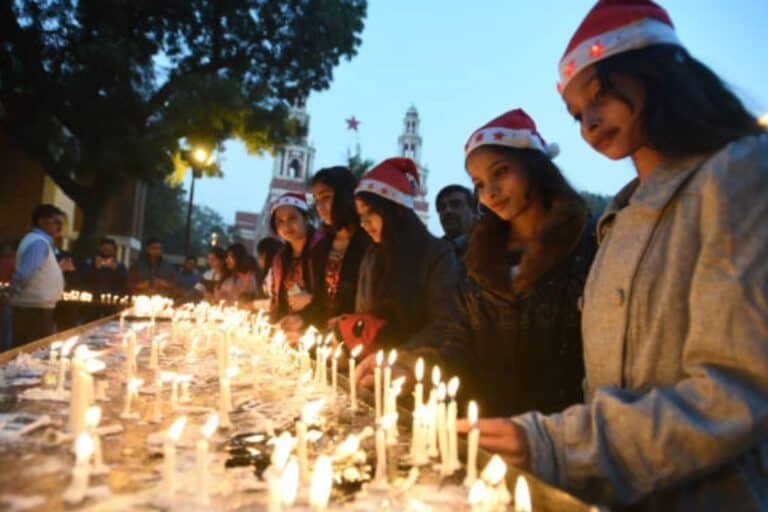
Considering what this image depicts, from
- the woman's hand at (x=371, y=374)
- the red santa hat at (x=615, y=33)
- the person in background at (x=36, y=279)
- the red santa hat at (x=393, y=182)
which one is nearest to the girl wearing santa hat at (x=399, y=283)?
the red santa hat at (x=393, y=182)

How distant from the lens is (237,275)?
10.7 meters

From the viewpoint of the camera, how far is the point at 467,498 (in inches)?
59.6

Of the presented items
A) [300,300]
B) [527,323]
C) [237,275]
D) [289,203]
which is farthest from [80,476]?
[237,275]

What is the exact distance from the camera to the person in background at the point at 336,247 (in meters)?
4.79

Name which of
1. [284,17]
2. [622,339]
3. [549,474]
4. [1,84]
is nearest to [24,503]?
[549,474]

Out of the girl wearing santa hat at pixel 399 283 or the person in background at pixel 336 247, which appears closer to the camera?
the girl wearing santa hat at pixel 399 283

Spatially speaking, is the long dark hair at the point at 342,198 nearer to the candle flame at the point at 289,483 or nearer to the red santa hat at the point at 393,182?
the red santa hat at the point at 393,182

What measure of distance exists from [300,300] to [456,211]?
169 centimetres

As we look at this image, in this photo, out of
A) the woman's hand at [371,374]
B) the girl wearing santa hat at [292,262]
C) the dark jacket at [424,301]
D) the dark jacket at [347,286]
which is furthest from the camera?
the girl wearing santa hat at [292,262]

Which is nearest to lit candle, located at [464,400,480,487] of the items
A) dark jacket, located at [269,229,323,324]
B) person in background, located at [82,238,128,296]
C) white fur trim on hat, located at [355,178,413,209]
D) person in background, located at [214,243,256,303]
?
white fur trim on hat, located at [355,178,413,209]

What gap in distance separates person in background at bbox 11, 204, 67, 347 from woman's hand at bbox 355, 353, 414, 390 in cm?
629

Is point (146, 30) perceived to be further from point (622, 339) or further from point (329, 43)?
point (622, 339)

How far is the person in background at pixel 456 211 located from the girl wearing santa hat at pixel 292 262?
3.98 feet

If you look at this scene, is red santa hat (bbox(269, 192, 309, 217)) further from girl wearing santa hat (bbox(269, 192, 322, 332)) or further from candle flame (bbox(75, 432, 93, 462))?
candle flame (bbox(75, 432, 93, 462))
